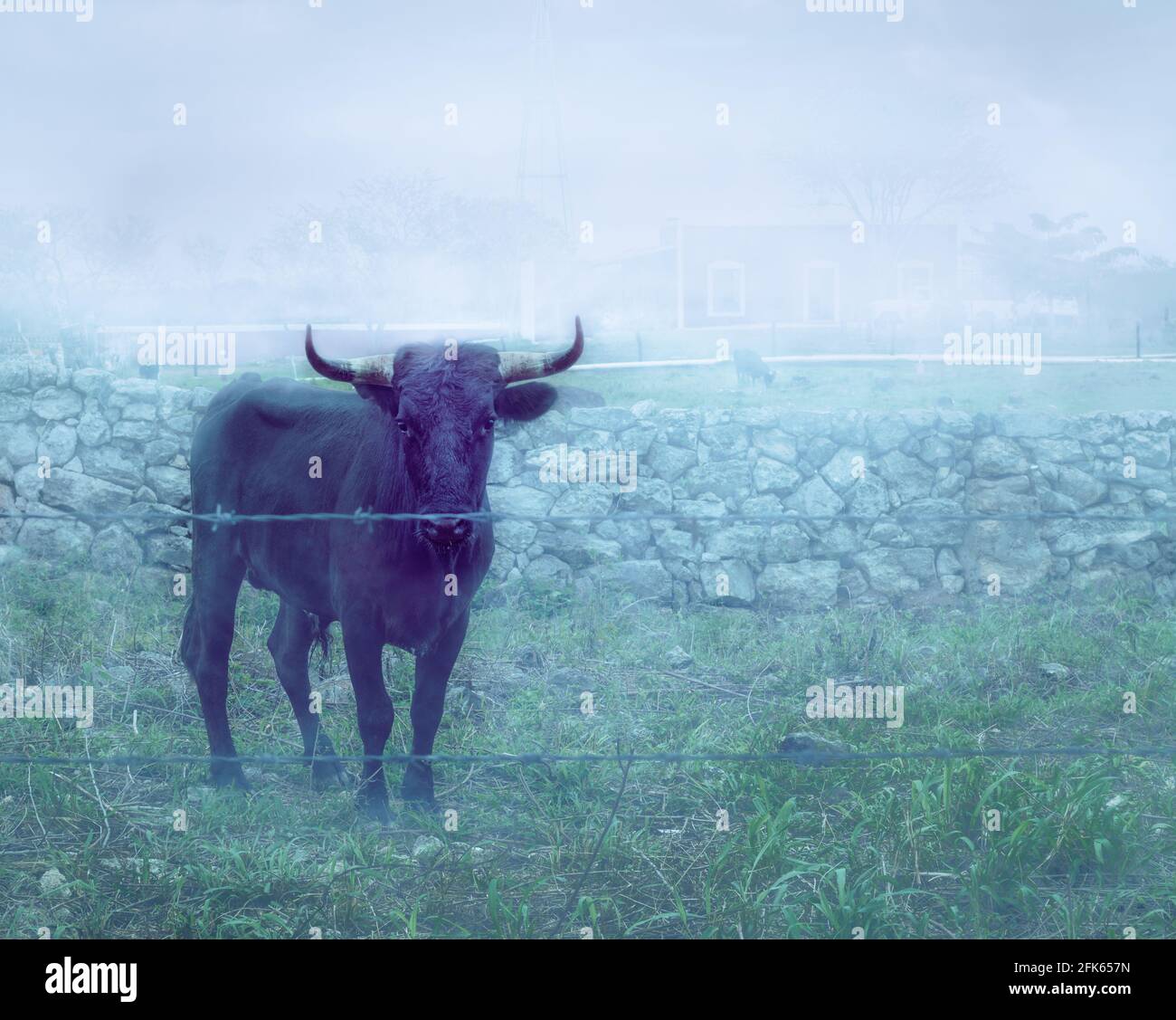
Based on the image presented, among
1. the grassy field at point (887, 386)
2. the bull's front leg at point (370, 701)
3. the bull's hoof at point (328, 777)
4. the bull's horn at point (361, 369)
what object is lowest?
the bull's hoof at point (328, 777)

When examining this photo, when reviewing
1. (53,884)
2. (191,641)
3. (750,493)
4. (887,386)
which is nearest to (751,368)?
(887,386)

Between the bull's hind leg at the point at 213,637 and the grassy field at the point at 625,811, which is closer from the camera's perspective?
the grassy field at the point at 625,811

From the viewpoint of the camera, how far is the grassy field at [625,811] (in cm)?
398

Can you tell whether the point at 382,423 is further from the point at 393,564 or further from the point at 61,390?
the point at 61,390

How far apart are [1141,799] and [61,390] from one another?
9.26 metres

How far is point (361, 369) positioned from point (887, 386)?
12756 millimetres

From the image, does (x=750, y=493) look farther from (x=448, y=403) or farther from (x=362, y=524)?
(x=448, y=403)

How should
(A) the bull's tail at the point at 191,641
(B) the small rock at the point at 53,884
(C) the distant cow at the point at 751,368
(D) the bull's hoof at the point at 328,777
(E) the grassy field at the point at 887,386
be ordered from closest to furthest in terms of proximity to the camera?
(B) the small rock at the point at 53,884, (D) the bull's hoof at the point at 328,777, (A) the bull's tail at the point at 191,641, (E) the grassy field at the point at 887,386, (C) the distant cow at the point at 751,368

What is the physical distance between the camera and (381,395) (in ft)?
15.4

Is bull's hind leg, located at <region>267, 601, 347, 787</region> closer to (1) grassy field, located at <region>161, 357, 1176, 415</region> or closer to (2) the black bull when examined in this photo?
(2) the black bull

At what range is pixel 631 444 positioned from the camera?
31.6ft

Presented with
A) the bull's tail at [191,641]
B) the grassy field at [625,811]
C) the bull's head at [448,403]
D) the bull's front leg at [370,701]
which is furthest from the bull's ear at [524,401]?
the bull's tail at [191,641]

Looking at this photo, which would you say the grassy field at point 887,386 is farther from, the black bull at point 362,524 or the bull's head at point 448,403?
the bull's head at point 448,403
